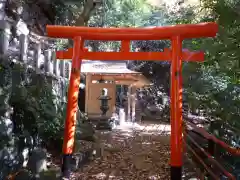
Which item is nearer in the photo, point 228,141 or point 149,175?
point 228,141

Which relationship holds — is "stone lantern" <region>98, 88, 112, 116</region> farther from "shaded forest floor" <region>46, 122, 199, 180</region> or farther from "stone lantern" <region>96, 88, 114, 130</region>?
"shaded forest floor" <region>46, 122, 199, 180</region>

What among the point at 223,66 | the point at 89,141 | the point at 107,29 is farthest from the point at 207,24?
the point at 89,141

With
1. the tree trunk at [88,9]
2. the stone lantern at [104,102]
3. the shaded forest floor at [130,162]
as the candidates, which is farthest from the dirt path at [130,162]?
the tree trunk at [88,9]

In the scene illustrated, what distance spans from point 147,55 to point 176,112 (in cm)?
106

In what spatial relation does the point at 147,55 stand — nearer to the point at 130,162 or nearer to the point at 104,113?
the point at 130,162

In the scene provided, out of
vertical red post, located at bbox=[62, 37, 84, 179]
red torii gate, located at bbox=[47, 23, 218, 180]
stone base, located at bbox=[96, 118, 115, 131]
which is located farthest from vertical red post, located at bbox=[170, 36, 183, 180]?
stone base, located at bbox=[96, 118, 115, 131]

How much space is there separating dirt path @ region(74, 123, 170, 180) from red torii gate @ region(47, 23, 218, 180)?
43.0 inches

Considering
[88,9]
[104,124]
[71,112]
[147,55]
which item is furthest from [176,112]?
[88,9]

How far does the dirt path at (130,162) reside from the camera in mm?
4887

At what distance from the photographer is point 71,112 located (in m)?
4.29

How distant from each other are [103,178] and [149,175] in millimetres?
882

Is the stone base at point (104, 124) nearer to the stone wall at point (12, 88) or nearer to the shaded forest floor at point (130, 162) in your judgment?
the shaded forest floor at point (130, 162)

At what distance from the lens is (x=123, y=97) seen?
17453mm

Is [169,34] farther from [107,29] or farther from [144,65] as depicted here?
[144,65]
